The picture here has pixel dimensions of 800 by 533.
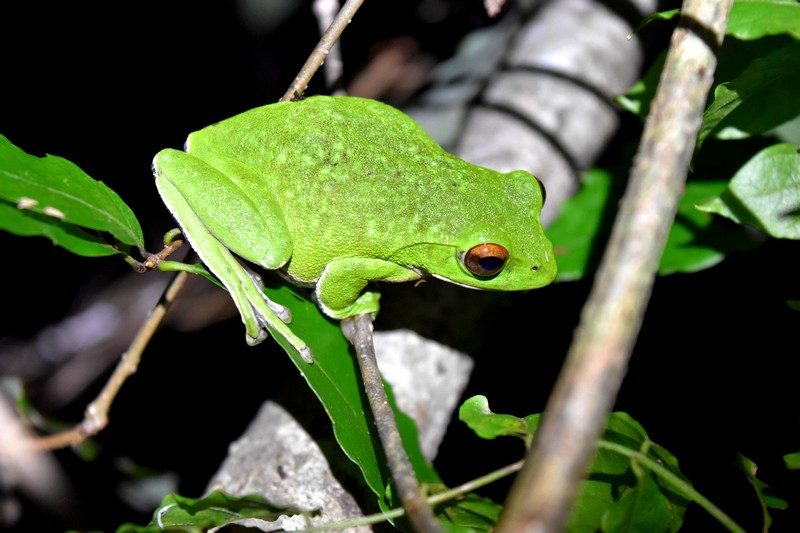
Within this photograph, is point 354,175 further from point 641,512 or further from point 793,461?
point 793,461

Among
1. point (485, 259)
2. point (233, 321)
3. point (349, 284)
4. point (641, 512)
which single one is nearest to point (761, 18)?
point (485, 259)

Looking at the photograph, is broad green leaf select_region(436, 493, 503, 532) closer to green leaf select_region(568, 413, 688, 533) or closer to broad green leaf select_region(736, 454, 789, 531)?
green leaf select_region(568, 413, 688, 533)

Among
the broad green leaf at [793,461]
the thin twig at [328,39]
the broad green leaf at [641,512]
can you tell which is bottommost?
the broad green leaf at [641,512]

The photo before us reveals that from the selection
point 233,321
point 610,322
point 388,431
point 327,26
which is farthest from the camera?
point 233,321

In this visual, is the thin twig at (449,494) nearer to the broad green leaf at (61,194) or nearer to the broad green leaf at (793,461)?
the broad green leaf at (793,461)

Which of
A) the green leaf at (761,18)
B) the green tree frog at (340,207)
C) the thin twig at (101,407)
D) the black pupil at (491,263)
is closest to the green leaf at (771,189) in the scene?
the green leaf at (761,18)

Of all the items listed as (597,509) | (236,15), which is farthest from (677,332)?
(236,15)
